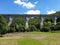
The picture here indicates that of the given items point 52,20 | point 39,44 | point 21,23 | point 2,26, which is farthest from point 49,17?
point 39,44

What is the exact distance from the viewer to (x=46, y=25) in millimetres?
101500

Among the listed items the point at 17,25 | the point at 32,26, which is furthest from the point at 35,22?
the point at 17,25

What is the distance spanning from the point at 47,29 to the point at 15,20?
21.2 m

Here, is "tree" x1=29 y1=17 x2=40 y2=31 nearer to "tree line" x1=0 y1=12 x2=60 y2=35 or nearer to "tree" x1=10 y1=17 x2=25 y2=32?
"tree line" x1=0 y1=12 x2=60 y2=35

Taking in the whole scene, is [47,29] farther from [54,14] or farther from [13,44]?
[13,44]

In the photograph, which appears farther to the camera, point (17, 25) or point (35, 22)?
point (35, 22)

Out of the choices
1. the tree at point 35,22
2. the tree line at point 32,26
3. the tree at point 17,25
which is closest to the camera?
the tree line at point 32,26

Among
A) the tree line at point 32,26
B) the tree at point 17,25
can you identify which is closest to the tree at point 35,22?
the tree line at point 32,26

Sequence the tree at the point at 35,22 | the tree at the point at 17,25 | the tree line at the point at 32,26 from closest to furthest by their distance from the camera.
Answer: the tree line at the point at 32,26 < the tree at the point at 17,25 < the tree at the point at 35,22

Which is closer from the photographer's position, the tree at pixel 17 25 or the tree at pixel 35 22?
the tree at pixel 17 25

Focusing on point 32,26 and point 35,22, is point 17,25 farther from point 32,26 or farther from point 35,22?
point 35,22

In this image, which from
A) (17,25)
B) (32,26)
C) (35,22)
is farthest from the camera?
(35,22)

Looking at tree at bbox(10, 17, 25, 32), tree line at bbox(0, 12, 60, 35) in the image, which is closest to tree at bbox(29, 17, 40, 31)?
tree line at bbox(0, 12, 60, 35)

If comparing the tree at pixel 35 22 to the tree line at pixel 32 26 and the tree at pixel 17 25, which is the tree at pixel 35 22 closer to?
the tree line at pixel 32 26
